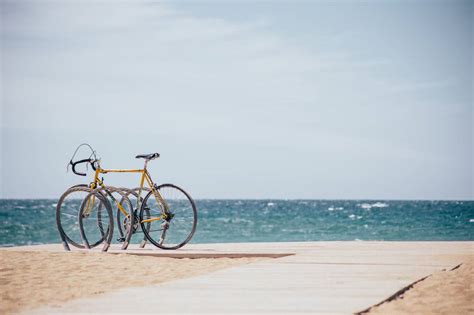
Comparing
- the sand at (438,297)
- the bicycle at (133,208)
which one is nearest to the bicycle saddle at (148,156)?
the bicycle at (133,208)

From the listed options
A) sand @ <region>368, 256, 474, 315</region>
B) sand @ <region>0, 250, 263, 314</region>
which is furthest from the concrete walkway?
sand @ <region>0, 250, 263, 314</region>

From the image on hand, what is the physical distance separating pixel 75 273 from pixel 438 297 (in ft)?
12.5

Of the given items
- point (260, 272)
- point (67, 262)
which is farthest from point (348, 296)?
point (67, 262)

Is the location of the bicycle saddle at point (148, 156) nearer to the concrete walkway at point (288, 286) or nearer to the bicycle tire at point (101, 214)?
the bicycle tire at point (101, 214)

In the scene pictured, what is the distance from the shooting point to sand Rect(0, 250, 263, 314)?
5.64 metres

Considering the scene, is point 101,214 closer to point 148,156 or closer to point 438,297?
point 148,156

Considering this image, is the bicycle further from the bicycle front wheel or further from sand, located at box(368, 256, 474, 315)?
sand, located at box(368, 256, 474, 315)

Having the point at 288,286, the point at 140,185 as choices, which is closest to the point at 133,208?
the point at 140,185

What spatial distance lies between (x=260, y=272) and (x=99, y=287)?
156cm

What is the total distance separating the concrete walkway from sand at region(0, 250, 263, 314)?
0.45 m

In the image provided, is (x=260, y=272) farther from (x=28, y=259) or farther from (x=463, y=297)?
(x=28, y=259)

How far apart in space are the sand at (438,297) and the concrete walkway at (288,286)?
0.40 ft

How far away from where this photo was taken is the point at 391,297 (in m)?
5.02

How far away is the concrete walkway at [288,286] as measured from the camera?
15.2 feet
